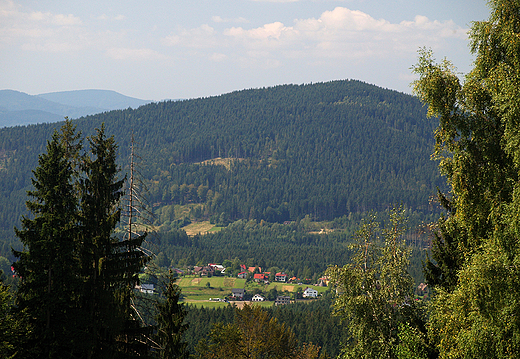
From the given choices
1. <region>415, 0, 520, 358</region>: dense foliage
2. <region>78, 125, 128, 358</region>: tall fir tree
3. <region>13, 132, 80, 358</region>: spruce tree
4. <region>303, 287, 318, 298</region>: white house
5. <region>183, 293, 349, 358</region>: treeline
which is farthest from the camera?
<region>303, 287, 318, 298</region>: white house

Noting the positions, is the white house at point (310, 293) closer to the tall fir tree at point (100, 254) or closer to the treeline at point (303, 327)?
the treeline at point (303, 327)

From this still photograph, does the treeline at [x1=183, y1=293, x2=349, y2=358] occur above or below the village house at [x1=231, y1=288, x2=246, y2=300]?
above

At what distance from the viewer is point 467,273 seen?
64.0ft

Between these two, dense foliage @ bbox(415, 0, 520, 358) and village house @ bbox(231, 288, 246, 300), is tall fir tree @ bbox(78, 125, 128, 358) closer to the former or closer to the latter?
dense foliage @ bbox(415, 0, 520, 358)

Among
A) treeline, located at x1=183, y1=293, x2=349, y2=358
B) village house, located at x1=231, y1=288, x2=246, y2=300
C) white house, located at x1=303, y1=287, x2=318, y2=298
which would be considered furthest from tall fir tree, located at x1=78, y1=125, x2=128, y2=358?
white house, located at x1=303, y1=287, x2=318, y2=298

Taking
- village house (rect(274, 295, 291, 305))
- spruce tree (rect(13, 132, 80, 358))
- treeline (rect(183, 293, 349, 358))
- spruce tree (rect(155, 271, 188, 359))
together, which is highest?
spruce tree (rect(13, 132, 80, 358))

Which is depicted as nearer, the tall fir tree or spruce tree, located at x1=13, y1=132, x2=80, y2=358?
spruce tree, located at x1=13, y1=132, x2=80, y2=358

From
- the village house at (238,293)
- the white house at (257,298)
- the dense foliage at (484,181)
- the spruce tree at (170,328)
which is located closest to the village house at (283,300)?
the white house at (257,298)

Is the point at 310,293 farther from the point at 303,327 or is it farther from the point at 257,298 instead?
the point at 303,327

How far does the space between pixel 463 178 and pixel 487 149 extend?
1.58 m

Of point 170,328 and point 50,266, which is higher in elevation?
point 50,266

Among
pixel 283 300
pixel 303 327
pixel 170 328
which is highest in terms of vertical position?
pixel 170 328

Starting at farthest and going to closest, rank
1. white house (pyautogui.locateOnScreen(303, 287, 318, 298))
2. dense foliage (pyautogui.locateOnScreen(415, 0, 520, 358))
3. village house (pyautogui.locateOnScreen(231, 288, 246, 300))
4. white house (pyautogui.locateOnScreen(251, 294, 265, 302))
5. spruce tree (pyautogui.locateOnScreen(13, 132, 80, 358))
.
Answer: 1. white house (pyautogui.locateOnScreen(303, 287, 318, 298))
2. village house (pyautogui.locateOnScreen(231, 288, 246, 300))
3. white house (pyautogui.locateOnScreen(251, 294, 265, 302))
4. spruce tree (pyautogui.locateOnScreen(13, 132, 80, 358))
5. dense foliage (pyautogui.locateOnScreen(415, 0, 520, 358))

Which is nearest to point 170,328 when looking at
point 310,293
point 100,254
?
point 100,254
